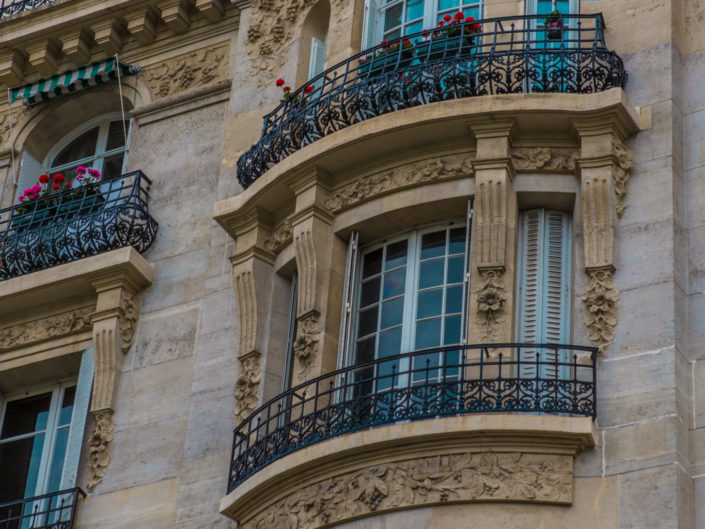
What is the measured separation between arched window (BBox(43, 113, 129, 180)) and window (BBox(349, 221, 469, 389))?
183 inches

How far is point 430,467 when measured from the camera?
48.6ft

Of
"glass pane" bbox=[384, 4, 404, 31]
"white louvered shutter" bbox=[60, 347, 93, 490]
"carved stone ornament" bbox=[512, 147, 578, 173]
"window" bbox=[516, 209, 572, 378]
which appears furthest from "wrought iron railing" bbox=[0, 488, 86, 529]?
"glass pane" bbox=[384, 4, 404, 31]

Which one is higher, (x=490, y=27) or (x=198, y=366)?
(x=490, y=27)

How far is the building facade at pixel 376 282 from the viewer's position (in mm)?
14812

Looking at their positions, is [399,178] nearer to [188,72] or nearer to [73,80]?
[188,72]

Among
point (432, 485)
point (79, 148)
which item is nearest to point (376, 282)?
point (432, 485)

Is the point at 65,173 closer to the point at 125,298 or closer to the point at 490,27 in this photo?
the point at 125,298

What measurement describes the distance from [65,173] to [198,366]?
15.3ft

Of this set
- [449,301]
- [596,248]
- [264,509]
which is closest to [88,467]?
[264,509]

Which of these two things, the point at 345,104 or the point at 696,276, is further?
the point at 345,104

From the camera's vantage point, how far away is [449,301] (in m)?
16.3

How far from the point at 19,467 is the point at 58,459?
0.51 meters

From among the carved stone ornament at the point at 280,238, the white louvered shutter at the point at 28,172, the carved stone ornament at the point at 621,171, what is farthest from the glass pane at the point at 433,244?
the white louvered shutter at the point at 28,172

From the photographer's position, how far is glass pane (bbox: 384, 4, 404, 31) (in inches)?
737
